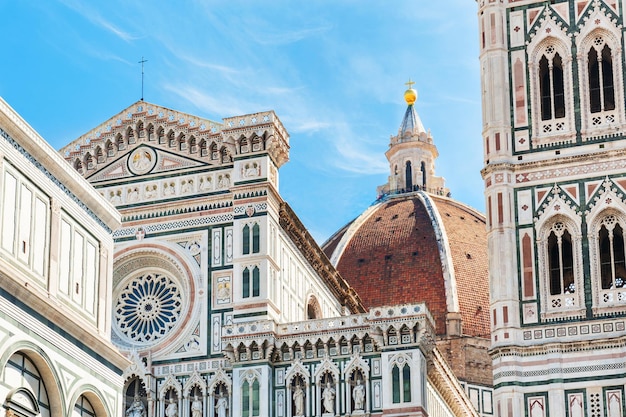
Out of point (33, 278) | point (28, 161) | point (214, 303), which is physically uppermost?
point (214, 303)

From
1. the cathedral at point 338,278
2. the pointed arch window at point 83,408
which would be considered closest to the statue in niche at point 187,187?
the cathedral at point 338,278

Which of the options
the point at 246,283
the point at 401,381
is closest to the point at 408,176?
the point at 246,283

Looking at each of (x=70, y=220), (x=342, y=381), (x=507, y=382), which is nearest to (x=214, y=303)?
(x=342, y=381)

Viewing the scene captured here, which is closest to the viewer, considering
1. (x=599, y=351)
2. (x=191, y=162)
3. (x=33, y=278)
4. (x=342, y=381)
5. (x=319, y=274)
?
(x=33, y=278)

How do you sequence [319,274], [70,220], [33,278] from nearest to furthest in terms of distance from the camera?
[33,278] < [70,220] < [319,274]

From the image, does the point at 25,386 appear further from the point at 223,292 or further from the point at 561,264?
the point at 223,292

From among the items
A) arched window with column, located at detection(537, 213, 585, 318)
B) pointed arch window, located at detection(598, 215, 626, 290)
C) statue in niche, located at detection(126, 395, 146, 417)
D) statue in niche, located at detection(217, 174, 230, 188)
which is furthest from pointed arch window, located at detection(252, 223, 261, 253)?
pointed arch window, located at detection(598, 215, 626, 290)

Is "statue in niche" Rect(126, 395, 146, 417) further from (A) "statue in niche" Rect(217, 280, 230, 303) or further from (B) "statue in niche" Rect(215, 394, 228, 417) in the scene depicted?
(A) "statue in niche" Rect(217, 280, 230, 303)

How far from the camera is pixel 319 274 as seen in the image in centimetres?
4441

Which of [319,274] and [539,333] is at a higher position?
[319,274]

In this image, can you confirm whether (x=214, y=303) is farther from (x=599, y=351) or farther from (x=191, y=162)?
(x=599, y=351)

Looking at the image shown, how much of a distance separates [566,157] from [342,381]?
7.83 m

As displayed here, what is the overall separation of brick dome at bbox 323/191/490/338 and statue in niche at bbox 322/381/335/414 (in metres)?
31.7

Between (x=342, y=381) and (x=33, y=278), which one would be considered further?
(x=342, y=381)
